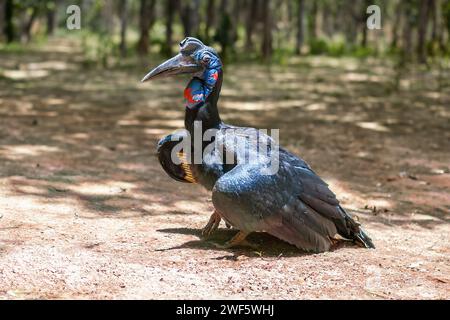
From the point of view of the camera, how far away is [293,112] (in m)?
12.6

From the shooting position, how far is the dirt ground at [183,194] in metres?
4.42

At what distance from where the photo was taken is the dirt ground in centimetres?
442

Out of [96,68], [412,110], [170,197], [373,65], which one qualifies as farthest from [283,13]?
[170,197]

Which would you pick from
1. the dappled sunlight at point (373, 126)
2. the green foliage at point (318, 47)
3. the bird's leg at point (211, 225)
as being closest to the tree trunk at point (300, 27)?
the green foliage at point (318, 47)

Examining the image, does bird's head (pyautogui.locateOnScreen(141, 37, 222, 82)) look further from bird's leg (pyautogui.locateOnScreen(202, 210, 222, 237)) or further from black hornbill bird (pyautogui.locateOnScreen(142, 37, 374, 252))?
bird's leg (pyautogui.locateOnScreen(202, 210, 222, 237))

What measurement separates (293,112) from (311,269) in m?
8.11

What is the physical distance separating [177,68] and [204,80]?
0.21 metres

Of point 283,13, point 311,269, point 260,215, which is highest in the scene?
point 283,13

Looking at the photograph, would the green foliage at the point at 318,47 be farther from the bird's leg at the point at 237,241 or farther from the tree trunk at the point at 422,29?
the bird's leg at the point at 237,241

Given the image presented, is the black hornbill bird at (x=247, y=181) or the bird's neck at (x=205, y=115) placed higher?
the bird's neck at (x=205, y=115)

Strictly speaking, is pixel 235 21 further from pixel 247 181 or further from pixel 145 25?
pixel 247 181

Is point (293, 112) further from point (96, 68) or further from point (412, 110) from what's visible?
point (96, 68)

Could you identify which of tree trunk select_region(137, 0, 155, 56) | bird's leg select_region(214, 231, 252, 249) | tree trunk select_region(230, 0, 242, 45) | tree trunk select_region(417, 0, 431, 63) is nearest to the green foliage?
tree trunk select_region(230, 0, 242, 45)

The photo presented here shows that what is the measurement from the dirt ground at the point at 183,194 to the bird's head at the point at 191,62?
1.20 meters
